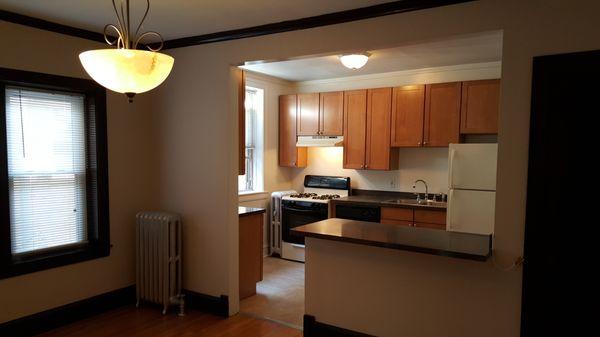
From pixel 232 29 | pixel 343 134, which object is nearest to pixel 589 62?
pixel 232 29

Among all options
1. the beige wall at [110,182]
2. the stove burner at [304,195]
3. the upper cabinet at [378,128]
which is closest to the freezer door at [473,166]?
the upper cabinet at [378,128]

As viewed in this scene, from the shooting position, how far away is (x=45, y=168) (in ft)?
10.9

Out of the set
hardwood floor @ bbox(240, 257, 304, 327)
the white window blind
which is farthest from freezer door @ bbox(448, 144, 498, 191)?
the white window blind

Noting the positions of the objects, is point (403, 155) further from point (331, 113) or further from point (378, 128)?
point (331, 113)

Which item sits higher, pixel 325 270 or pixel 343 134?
pixel 343 134

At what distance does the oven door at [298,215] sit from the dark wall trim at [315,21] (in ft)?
8.30

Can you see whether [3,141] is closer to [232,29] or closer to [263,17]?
[232,29]

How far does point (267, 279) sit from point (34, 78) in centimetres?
310

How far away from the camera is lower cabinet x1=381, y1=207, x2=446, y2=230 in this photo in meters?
4.39

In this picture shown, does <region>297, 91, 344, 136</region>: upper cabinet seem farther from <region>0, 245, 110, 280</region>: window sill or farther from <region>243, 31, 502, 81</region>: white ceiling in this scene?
<region>0, 245, 110, 280</region>: window sill

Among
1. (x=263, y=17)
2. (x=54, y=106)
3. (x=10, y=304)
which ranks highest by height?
(x=263, y=17)

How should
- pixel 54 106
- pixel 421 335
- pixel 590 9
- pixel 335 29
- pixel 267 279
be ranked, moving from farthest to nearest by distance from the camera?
pixel 267 279
pixel 54 106
pixel 335 29
pixel 421 335
pixel 590 9

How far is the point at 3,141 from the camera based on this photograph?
3021 mm

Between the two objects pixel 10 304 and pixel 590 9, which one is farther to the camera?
pixel 10 304
